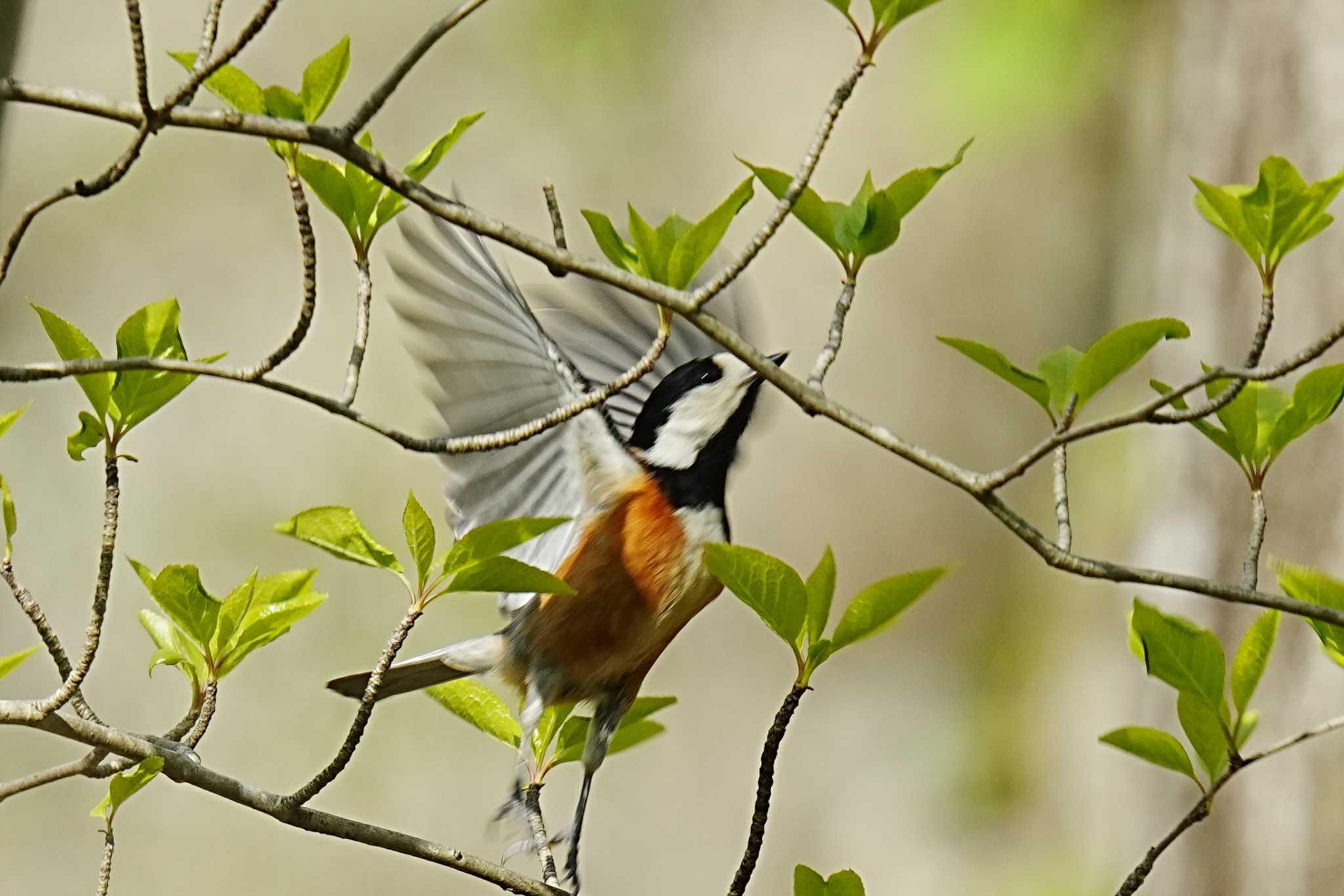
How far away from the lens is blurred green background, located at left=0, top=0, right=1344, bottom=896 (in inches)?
131

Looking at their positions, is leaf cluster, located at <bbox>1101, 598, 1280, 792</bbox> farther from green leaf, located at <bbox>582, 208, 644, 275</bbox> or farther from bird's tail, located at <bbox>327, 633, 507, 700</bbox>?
bird's tail, located at <bbox>327, 633, 507, 700</bbox>

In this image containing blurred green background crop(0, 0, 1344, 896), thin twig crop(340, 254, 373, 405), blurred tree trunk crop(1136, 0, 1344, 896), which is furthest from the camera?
blurred green background crop(0, 0, 1344, 896)

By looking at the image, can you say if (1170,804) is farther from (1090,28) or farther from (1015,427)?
(1090,28)

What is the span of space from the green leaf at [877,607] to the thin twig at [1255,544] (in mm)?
203

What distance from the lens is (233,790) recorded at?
0.82 m

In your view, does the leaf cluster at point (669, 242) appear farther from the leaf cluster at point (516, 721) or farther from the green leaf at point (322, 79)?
the leaf cluster at point (516, 721)

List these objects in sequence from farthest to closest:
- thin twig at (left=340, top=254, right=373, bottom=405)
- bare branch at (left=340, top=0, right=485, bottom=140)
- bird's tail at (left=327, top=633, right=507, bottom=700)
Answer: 1. bird's tail at (left=327, top=633, right=507, bottom=700)
2. thin twig at (left=340, top=254, right=373, bottom=405)
3. bare branch at (left=340, top=0, right=485, bottom=140)

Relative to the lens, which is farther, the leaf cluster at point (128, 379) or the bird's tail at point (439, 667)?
the bird's tail at point (439, 667)

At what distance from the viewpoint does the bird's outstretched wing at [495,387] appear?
140cm

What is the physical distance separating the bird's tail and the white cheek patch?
0.31 m

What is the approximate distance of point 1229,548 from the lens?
116 inches

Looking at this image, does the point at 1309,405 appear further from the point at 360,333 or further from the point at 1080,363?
the point at 360,333

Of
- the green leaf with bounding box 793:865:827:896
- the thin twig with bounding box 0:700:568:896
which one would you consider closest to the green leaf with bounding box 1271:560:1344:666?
the green leaf with bounding box 793:865:827:896

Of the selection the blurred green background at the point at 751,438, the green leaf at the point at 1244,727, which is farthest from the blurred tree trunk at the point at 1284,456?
the green leaf at the point at 1244,727
